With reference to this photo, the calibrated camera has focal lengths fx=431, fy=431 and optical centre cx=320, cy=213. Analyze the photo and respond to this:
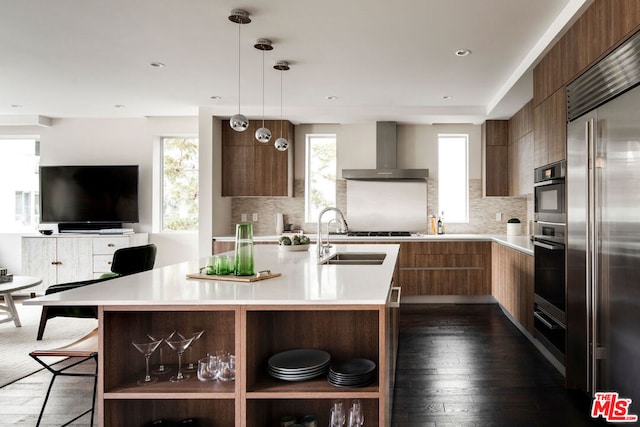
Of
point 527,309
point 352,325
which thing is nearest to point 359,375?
point 352,325

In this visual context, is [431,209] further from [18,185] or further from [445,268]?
[18,185]


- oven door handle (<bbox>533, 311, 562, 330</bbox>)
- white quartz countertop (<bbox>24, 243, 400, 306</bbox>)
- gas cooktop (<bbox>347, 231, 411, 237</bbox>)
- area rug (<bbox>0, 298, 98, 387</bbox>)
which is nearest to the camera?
white quartz countertop (<bbox>24, 243, 400, 306</bbox>)

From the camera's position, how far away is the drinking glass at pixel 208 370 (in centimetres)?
182

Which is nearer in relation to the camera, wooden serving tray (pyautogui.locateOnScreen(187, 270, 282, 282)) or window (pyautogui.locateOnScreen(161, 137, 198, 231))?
wooden serving tray (pyautogui.locateOnScreen(187, 270, 282, 282))

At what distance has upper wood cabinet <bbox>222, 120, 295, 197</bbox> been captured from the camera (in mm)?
5730

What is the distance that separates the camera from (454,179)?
6145 millimetres

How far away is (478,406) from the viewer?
8.67 ft

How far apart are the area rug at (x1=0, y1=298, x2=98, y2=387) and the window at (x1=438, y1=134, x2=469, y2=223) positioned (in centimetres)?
470

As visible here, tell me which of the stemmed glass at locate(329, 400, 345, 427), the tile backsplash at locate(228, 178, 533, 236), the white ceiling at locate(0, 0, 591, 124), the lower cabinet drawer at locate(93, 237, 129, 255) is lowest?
the stemmed glass at locate(329, 400, 345, 427)

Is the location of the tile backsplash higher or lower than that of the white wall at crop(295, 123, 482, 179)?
lower

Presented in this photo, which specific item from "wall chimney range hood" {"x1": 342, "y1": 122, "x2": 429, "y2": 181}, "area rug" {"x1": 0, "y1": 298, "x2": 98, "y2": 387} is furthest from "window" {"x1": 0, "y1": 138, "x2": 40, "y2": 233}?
"wall chimney range hood" {"x1": 342, "y1": 122, "x2": 429, "y2": 181}

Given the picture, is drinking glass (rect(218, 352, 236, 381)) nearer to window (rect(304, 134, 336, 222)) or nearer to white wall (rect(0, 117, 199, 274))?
window (rect(304, 134, 336, 222))

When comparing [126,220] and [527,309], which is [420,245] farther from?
[126,220]

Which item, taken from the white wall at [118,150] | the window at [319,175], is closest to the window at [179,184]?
the white wall at [118,150]
